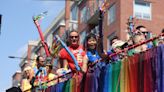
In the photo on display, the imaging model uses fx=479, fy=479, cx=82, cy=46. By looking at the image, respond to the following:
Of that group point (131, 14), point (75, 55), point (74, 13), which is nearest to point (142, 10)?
point (131, 14)

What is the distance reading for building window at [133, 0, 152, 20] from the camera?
29.3 m

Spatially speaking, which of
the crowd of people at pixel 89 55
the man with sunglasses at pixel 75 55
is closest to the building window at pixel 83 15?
the crowd of people at pixel 89 55

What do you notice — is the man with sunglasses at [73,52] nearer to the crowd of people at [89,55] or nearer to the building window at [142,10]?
the crowd of people at [89,55]

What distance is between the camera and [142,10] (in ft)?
96.8

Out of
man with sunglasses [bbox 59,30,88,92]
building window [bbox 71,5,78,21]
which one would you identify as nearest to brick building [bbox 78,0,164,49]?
building window [bbox 71,5,78,21]

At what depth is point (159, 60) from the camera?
23.5ft

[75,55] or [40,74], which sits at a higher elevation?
[75,55]

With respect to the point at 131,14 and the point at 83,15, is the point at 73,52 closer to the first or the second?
the point at 131,14

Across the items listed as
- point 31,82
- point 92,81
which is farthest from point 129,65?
point 31,82

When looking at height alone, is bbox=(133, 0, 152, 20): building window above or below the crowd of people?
above

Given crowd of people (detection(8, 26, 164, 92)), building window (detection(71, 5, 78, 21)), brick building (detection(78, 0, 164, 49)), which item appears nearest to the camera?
crowd of people (detection(8, 26, 164, 92))

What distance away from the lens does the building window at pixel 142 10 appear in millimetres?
29266

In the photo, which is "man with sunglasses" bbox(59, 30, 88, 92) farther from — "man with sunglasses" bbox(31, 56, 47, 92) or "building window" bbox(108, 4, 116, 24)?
"building window" bbox(108, 4, 116, 24)

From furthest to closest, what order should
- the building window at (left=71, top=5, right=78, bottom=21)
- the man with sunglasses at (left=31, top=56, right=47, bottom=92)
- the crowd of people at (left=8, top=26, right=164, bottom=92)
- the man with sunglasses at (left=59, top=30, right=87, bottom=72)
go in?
1. the building window at (left=71, top=5, right=78, bottom=21)
2. the man with sunglasses at (left=31, top=56, right=47, bottom=92)
3. the man with sunglasses at (left=59, top=30, right=87, bottom=72)
4. the crowd of people at (left=8, top=26, right=164, bottom=92)
